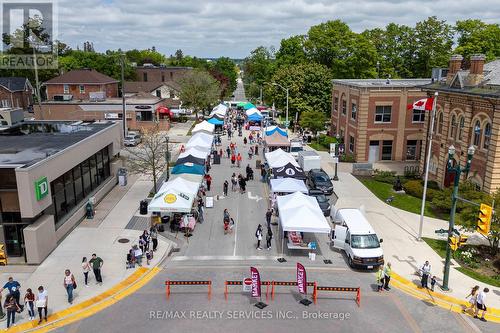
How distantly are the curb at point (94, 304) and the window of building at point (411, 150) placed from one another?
114 ft

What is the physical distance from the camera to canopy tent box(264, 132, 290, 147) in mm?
46094

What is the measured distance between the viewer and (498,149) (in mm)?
28594

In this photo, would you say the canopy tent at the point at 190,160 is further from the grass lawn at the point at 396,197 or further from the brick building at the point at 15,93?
the brick building at the point at 15,93

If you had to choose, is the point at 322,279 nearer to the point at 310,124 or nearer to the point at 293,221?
the point at 293,221

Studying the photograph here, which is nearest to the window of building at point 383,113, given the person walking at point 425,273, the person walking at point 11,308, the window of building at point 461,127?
the window of building at point 461,127

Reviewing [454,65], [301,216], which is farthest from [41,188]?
[454,65]

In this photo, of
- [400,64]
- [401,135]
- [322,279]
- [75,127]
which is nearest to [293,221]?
[322,279]

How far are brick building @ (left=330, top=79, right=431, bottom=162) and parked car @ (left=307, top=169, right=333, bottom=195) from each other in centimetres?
1198

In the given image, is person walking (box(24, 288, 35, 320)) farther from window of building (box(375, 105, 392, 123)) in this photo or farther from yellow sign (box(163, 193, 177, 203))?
window of building (box(375, 105, 392, 123))

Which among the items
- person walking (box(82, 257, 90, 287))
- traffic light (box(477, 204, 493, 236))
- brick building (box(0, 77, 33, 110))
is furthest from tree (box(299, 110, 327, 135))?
brick building (box(0, 77, 33, 110))

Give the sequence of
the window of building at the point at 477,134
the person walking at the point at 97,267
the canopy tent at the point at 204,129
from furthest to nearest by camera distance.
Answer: the canopy tent at the point at 204,129 < the window of building at the point at 477,134 < the person walking at the point at 97,267

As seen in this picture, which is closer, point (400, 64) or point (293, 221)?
point (293, 221)

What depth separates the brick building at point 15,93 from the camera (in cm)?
8300

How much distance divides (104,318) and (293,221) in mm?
10699
